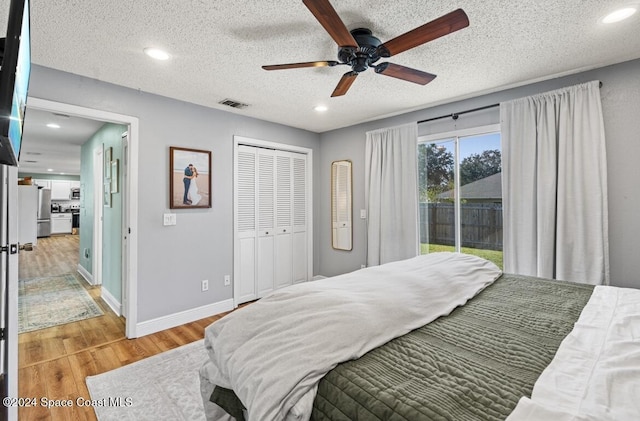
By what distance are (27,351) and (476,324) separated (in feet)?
11.7

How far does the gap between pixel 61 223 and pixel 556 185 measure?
14.1m

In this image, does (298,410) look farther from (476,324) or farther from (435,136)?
(435,136)

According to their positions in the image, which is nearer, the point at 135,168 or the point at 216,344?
the point at 216,344

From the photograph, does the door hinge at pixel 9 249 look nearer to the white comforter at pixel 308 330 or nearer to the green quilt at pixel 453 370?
the white comforter at pixel 308 330

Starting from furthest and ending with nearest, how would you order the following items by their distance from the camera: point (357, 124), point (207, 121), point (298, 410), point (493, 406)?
point (357, 124) → point (207, 121) → point (298, 410) → point (493, 406)

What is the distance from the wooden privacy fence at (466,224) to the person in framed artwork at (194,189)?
265 cm

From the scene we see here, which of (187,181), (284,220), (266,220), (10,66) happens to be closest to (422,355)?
(10,66)

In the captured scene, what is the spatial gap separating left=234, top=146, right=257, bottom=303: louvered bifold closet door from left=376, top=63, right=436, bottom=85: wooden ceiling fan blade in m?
2.27

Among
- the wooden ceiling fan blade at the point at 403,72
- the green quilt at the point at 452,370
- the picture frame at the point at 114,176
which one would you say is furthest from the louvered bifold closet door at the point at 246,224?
the green quilt at the point at 452,370

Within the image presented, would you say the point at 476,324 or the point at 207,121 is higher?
the point at 207,121

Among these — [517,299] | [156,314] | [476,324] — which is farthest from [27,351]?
[517,299]

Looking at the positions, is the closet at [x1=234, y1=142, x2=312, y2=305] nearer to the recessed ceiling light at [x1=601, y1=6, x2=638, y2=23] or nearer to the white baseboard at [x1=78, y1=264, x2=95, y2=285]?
the white baseboard at [x1=78, y1=264, x2=95, y2=285]

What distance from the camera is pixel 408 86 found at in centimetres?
290

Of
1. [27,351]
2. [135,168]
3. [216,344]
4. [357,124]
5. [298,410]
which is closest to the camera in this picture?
[298,410]
